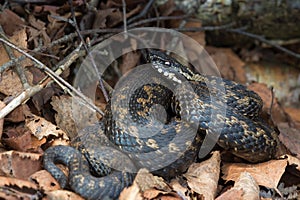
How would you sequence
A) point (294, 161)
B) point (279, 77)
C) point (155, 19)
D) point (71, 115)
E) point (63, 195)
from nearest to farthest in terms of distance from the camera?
point (63, 195) < point (294, 161) < point (71, 115) < point (155, 19) < point (279, 77)

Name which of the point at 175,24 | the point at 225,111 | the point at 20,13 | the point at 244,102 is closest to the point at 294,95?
the point at 175,24

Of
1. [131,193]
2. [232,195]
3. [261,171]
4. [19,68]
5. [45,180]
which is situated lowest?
[261,171]

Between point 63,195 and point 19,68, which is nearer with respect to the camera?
point 63,195

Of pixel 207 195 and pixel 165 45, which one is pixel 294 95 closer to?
pixel 165 45

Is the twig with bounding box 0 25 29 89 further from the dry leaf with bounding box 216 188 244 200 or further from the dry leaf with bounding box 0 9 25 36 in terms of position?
the dry leaf with bounding box 216 188 244 200

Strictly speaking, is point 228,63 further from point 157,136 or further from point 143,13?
point 157,136

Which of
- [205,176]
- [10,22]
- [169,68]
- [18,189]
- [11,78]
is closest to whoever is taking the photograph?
[18,189]

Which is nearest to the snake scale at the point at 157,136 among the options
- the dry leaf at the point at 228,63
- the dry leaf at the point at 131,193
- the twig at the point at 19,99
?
the dry leaf at the point at 131,193

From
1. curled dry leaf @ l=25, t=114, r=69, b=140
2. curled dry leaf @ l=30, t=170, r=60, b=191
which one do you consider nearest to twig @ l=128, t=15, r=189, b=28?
curled dry leaf @ l=25, t=114, r=69, b=140

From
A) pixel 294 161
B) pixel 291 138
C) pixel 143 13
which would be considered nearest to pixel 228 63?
pixel 143 13
